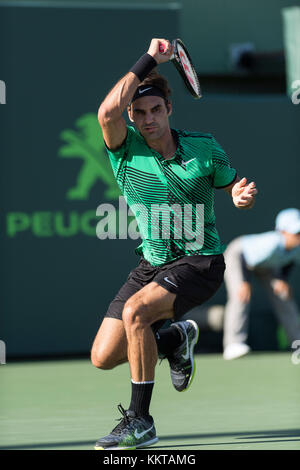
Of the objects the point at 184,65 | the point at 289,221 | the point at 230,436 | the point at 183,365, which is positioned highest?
the point at 184,65

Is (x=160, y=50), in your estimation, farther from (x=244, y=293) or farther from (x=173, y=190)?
(x=244, y=293)

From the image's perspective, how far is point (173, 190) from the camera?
205 inches

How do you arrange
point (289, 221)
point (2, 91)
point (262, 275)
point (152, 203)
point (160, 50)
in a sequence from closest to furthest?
point (160, 50) → point (152, 203) → point (289, 221) → point (2, 91) → point (262, 275)

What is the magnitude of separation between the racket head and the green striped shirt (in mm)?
365

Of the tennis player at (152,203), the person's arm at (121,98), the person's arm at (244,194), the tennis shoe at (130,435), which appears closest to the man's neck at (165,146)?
the tennis player at (152,203)

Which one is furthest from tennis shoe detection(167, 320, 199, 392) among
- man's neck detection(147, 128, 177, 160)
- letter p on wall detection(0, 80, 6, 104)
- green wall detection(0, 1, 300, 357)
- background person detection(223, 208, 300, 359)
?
letter p on wall detection(0, 80, 6, 104)

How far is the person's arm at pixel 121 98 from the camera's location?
498 cm

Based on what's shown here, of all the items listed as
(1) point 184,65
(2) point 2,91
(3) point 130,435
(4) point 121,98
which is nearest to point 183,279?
(3) point 130,435

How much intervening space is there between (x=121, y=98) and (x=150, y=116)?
0.30 m

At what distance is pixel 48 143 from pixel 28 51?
0.97 m

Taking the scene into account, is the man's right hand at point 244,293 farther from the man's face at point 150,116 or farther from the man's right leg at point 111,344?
the man's face at point 150,116
